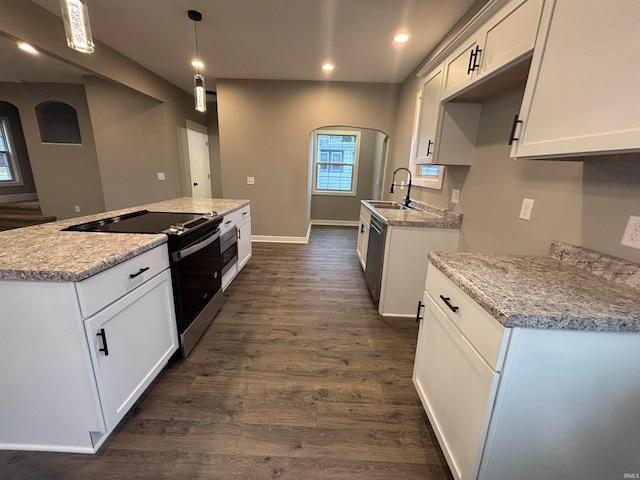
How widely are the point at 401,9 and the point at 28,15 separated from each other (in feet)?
10.6

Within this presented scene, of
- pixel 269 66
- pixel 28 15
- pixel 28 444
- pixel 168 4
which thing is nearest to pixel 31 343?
pixel 28 444

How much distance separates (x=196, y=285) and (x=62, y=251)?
864 mm

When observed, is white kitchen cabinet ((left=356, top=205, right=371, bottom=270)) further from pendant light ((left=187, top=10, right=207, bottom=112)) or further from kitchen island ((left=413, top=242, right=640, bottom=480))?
kitchen island ((left=413, top=242, right=640, bottom=480))

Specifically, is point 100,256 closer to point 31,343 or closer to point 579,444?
point 31,343

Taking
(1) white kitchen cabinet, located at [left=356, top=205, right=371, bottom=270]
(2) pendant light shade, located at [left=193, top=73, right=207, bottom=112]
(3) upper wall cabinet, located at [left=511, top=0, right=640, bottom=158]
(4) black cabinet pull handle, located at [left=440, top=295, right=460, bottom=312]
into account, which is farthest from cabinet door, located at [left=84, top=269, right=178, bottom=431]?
(1) white kitchen cabinet, located at [left=356, top=205, right=371, bottom=270]

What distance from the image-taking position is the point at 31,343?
1079 millimetres

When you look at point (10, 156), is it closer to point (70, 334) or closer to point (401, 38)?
point (70, 334)

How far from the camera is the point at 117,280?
1212 millimetres

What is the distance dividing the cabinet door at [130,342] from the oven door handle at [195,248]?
0.11 m

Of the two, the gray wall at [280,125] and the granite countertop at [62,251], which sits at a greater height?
the gray wall at [280,125]

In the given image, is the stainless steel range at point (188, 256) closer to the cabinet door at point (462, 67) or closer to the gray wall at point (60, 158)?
the cabinet door at point (462, 67)

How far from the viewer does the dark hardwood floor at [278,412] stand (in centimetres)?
122

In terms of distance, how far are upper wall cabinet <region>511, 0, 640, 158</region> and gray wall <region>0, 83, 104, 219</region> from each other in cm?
683

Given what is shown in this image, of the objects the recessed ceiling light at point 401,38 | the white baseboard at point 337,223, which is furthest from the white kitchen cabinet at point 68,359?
the white baseboard at point 337,223
